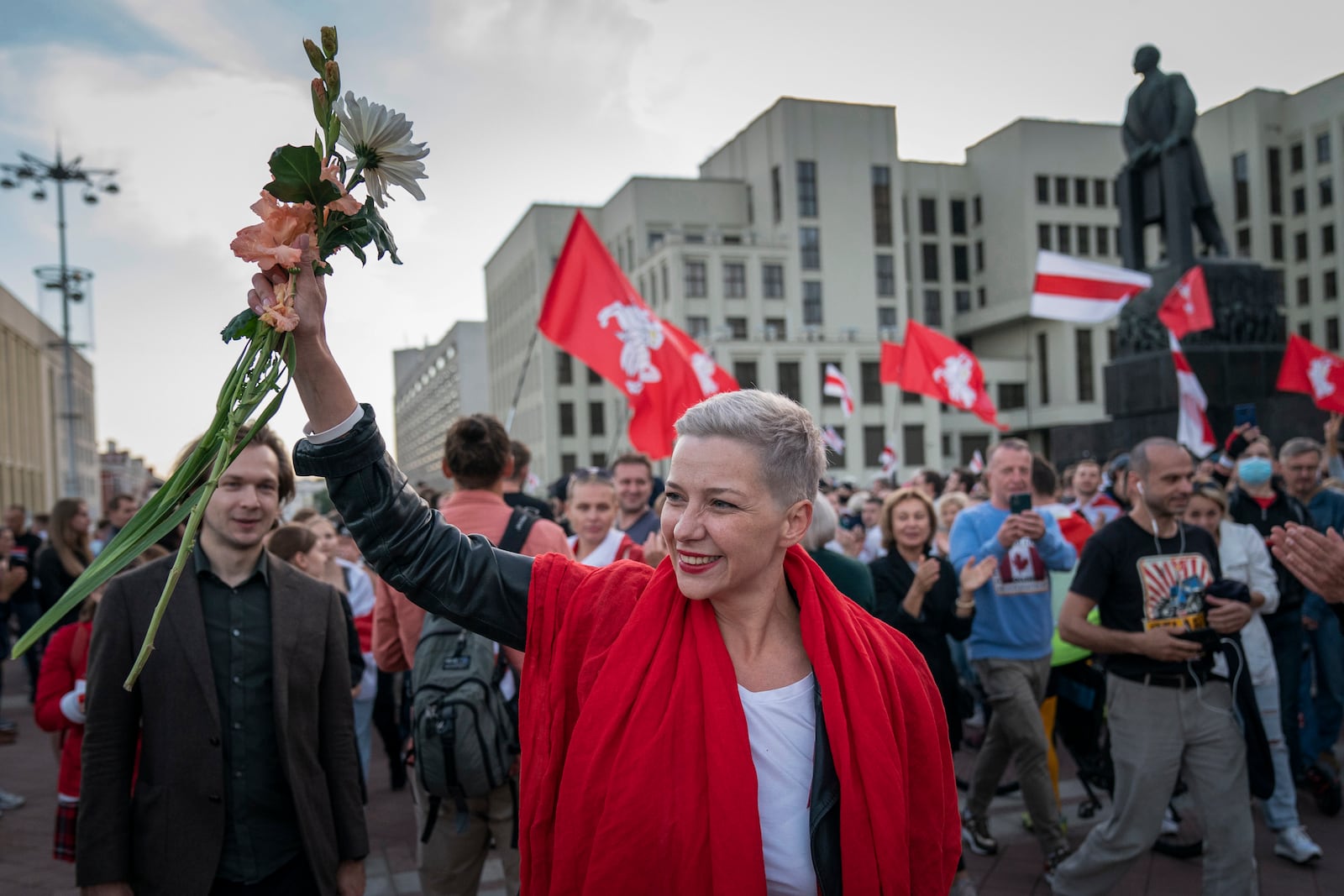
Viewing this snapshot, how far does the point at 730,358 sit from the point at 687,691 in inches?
2028

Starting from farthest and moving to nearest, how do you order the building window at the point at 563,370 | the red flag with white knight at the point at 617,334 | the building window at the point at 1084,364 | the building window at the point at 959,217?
the building window at the point at 959,217
the building window at the point at 563,370
the building window at the point at 1084,364
the red flag with white knight at the point at 617,334

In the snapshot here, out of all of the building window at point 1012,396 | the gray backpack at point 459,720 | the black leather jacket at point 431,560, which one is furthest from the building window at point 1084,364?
the black leather jacket at point 431,560

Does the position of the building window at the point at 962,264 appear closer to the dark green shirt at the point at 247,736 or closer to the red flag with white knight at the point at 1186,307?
the red flag with white knight at the point at 1186,307

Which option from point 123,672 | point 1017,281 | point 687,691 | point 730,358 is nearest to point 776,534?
Answer: point 687,691

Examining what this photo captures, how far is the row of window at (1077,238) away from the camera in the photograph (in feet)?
191

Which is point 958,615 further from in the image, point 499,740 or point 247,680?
point 247,680

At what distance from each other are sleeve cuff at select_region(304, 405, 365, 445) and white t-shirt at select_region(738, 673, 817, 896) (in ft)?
3.07

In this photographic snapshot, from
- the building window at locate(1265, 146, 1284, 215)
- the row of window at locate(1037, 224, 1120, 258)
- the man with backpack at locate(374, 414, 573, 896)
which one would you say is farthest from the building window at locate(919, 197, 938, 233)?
the man with backpack at locate(374, 414, 573, 896)

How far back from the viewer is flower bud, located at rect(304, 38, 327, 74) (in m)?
1.56

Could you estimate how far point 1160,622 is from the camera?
410 cm

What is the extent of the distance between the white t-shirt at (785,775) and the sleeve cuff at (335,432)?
3.07 feet

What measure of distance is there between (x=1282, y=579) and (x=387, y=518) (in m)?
5.95

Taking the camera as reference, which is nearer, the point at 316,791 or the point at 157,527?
the point at 157,527

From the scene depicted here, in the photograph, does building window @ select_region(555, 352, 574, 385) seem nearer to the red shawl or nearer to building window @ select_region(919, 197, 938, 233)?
building window @ select_region(919, 197, 938, 233)
